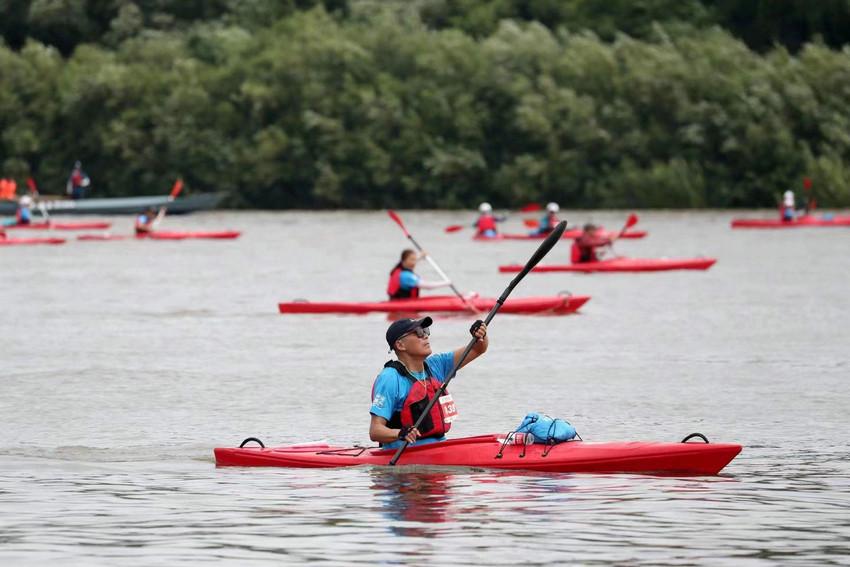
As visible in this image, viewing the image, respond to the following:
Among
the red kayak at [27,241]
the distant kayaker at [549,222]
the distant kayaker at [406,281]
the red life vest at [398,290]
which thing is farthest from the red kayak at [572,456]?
the red kayak at [27,241]

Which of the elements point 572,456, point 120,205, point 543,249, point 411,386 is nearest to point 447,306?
point 543,249

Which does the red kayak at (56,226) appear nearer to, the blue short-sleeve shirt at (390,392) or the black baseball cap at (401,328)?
the blue short-sleeve shirt at (390,392)

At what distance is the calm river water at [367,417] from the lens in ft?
29.1

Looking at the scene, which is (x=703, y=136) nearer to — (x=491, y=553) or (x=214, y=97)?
(x=214, y=97)

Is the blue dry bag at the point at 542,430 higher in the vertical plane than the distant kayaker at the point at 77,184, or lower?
higher

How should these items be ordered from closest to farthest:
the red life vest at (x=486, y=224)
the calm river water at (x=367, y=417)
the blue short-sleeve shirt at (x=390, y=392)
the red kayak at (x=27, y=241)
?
1. the calm river water at (x=367, y=417)
2. the blue short-sleeve shirt at (x=390, y=392)
3. the red life vest at (x=486, y=224)
4. the red kayak at (x=27, y=241)

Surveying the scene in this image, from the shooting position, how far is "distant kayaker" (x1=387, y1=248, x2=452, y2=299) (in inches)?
779

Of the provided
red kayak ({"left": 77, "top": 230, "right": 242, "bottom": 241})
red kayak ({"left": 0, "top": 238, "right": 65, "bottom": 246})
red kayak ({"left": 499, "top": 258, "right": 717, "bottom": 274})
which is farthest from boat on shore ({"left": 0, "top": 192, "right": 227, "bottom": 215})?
→ red kayak ({"left": 499, "top": 258, "right": 717, "bottom": 274})

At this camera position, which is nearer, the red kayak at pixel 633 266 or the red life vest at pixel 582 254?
the red kayak at pixel 633 266

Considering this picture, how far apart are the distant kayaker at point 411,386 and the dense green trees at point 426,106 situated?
35875mm

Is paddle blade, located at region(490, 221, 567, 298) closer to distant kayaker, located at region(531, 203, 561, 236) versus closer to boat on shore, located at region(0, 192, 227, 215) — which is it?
distant kayaker, located at region(531, 203, 561, 236)

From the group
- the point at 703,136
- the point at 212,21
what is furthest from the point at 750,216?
the point at 212,21

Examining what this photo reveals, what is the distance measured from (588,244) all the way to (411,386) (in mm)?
16756

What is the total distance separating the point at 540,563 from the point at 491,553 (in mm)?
→ 320
